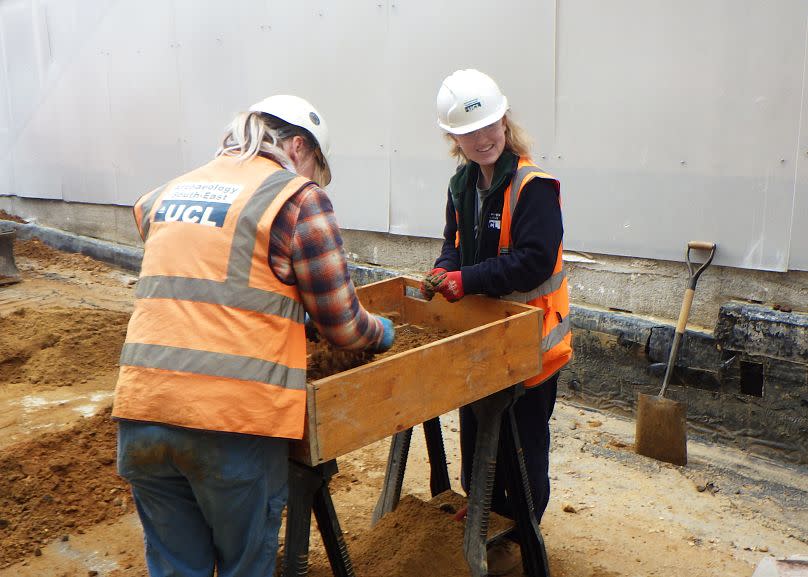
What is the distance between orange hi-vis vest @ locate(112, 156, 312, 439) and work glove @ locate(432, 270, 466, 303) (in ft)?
3.33

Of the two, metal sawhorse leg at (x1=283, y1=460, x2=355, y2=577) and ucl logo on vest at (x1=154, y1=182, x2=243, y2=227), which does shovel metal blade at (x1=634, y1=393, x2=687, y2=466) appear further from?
ucl logo on vest at (x1=154, y1=182, x2=243, y2=227)

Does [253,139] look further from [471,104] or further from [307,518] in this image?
[307,518]

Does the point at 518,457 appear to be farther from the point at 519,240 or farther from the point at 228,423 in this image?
the point at 228,423

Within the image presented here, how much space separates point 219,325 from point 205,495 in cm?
51

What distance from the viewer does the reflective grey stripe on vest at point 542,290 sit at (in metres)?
3.24

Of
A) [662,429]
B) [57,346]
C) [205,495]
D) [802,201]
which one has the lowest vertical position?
[662,429]

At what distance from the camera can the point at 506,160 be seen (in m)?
3.24

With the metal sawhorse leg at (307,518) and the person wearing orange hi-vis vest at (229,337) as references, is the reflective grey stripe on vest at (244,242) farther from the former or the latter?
the metal sawhorse leg at (307,518)

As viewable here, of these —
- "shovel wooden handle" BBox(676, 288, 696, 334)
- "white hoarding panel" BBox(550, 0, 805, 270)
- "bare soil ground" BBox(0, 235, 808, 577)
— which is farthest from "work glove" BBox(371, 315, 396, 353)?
"white hoarding panel" BBox(550, 0, 805, 270)

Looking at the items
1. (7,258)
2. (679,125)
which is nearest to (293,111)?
(679,125)

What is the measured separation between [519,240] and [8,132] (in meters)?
11.6

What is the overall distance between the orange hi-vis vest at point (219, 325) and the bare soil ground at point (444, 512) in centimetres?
126

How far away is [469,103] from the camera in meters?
3.17

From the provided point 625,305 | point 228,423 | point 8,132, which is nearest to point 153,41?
point 8,132
